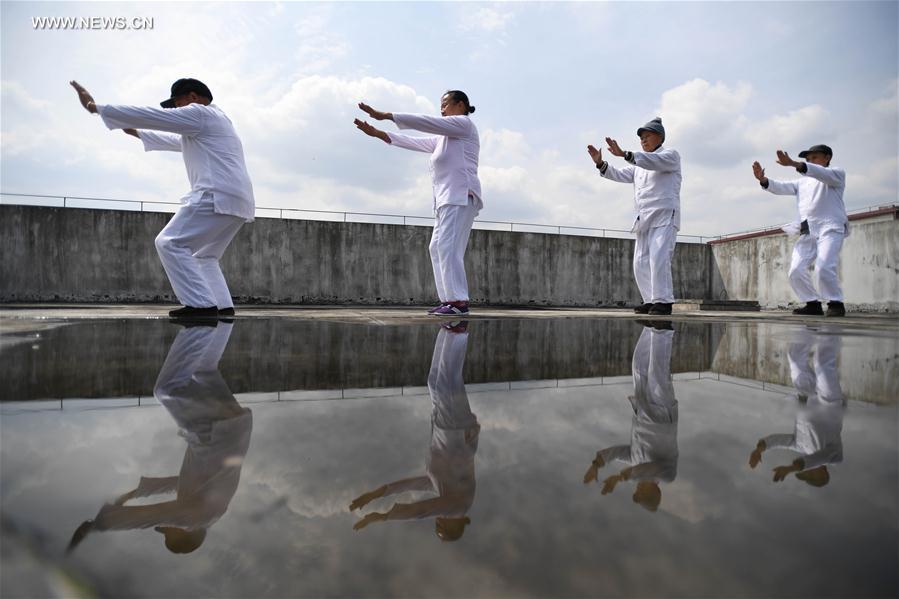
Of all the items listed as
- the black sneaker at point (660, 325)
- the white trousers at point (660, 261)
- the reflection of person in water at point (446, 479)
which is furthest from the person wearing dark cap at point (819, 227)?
the reflection of person in water at point (446, 479)

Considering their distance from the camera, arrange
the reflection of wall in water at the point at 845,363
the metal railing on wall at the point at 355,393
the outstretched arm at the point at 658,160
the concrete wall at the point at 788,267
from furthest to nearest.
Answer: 1. the concrete wall at the point at 788,267
2. the outstretched arm at the point at 658,160
3. the reflection of wall in water at the point at 845,363
4. the metal railing on wall at the point at 355,393

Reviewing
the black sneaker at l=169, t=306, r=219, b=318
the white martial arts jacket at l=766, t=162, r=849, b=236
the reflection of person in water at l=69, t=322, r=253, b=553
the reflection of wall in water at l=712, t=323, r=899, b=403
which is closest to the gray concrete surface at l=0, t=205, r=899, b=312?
the white martial arts jacket at l=766, t=162, r=849, b=236

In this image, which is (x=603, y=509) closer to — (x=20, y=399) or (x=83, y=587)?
(x=83, y=587)

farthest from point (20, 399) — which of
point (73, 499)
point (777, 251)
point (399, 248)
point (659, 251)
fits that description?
point (777, 251)

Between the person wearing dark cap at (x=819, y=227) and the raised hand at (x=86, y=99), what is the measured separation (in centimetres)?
618

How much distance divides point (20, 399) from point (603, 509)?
1.11m

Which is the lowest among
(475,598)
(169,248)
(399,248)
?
(475,598)

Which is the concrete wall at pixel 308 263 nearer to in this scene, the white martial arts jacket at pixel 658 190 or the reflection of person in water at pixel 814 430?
the white martial arts jacket at pixel 658 190

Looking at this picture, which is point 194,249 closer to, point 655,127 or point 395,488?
point 395,488

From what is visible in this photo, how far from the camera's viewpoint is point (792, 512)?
0.48 metres

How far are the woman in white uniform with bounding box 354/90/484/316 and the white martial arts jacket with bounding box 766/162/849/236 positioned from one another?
398 centimetres

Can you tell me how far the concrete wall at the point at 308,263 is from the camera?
24.4ft

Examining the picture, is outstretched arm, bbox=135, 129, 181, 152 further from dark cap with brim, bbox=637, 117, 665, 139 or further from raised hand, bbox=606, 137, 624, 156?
dark cap with brim, bbox=637, 117, 665, 139

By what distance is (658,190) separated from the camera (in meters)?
5.08
